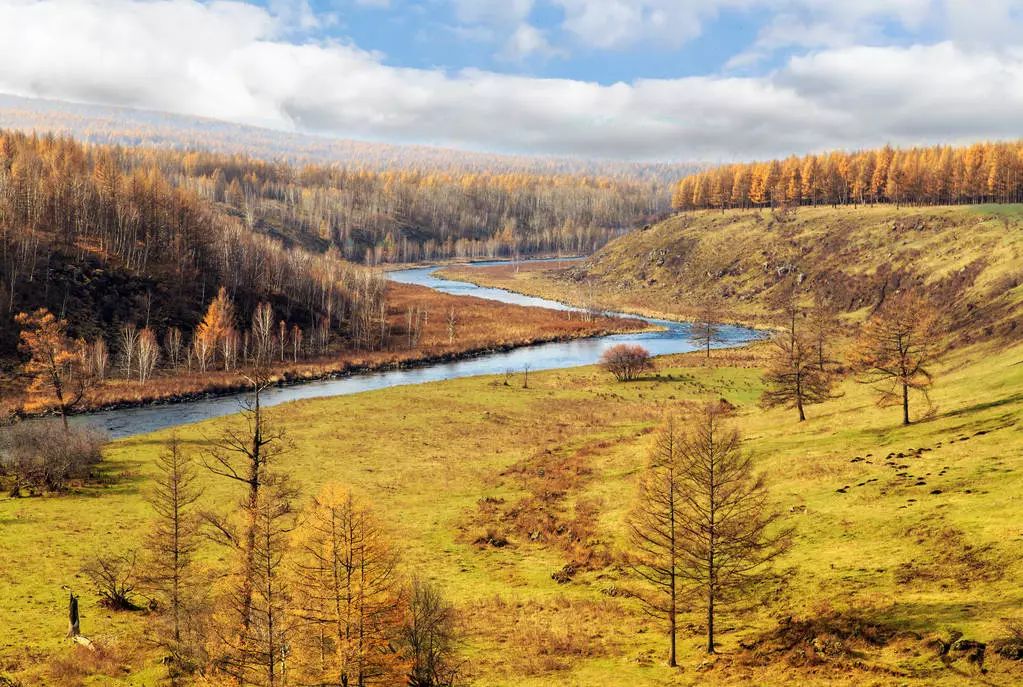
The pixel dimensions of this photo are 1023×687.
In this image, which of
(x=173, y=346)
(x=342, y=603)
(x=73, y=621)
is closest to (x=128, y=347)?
(x=173, y=346)

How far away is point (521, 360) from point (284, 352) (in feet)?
136

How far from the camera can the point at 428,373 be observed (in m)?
117

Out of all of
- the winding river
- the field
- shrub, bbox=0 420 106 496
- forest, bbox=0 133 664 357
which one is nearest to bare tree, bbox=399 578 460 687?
the field

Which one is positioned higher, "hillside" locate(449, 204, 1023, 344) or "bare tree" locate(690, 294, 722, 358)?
"hillside" locate(449, 204, 1023, 344)

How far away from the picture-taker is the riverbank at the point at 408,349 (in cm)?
9187

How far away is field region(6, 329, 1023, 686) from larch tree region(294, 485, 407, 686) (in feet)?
16.9

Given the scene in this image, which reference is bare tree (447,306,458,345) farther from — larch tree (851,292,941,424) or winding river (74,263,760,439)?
larch tree (851,292,941,424)

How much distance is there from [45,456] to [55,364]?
18.3m

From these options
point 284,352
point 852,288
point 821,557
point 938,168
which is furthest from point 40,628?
point 938,168

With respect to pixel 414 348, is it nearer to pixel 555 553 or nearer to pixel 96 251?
pixel 96 251

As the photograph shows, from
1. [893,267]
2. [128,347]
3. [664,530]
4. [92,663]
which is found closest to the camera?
[92,663]

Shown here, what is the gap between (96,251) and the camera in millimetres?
123688

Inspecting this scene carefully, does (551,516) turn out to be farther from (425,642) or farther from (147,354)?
(147,354)

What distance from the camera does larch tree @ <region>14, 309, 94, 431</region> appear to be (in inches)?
2741
